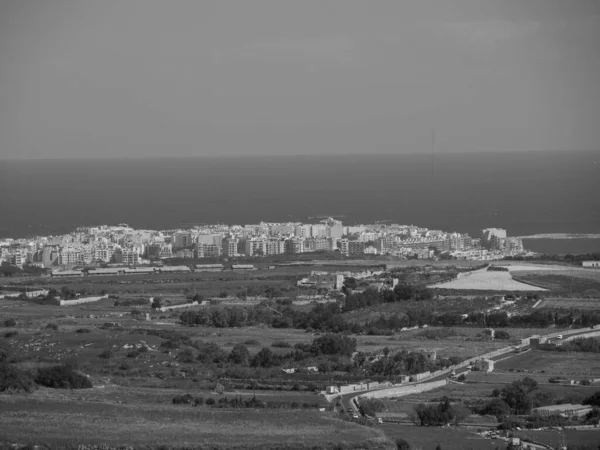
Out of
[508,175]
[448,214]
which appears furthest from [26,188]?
[448,214]

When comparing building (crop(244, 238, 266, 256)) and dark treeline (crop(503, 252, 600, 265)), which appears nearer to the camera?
dark treeline (crop(503, 252, 600, 265))

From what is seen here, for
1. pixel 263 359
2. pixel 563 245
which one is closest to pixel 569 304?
pixel 263 359

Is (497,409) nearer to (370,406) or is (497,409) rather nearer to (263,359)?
(370,406)

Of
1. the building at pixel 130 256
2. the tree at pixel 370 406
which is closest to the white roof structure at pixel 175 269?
the building at pixel 130 256

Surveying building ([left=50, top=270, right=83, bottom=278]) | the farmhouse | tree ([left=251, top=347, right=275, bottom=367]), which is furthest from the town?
tree ([left=251, top=347, right=275, bottom=367])

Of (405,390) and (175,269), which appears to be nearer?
(405,390)

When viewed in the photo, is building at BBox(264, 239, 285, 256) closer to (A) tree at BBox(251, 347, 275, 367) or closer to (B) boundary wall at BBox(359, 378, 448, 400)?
(A) tree at BBox(251, 347, 275, 367)

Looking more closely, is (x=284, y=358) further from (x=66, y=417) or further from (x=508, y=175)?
(x=508, y=175)
